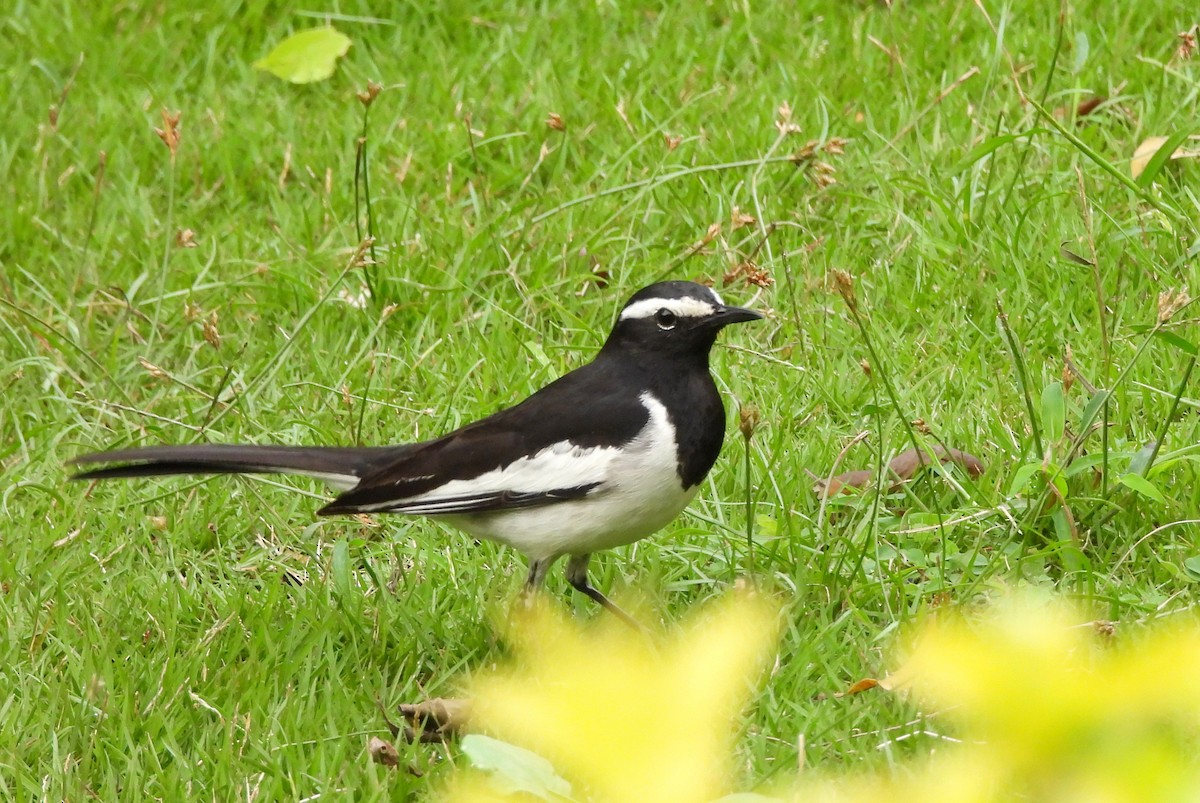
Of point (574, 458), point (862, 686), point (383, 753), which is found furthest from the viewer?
point (574, 458)

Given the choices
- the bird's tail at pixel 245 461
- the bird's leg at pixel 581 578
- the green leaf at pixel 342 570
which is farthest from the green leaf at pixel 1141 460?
the green leaf at pixel 342 570

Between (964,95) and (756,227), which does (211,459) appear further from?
(964,95)

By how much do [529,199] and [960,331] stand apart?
187cm

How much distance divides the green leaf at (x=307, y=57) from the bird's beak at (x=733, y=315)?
391 centimetres

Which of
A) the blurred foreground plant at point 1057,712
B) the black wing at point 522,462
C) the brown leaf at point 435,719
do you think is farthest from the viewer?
the black wing at point 522,462

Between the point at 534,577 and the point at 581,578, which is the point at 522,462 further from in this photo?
the point at 581,578

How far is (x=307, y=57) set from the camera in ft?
24.5

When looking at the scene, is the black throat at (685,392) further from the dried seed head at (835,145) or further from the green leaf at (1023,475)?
the dried seed head at (835,145)

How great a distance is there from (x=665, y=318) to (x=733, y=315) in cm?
20

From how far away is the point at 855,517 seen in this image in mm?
4488

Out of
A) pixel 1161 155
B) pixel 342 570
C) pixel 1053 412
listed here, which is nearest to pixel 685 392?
pixel 1053 412

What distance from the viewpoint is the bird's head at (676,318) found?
13.7 feet

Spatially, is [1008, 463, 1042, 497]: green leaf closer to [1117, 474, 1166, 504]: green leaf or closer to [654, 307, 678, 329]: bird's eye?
[1117, 474, 1166, 504]: green leaf

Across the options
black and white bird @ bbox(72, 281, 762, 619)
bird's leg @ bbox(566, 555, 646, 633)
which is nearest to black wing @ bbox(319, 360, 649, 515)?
black and white bird @ bbox(72, 281, 762, 619)
